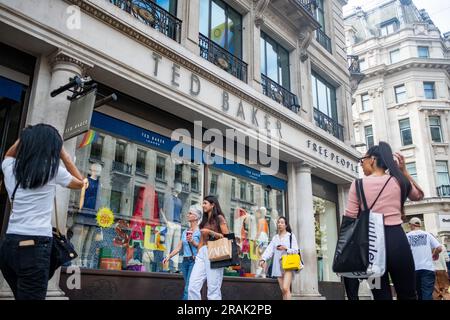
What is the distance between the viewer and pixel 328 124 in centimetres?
1452

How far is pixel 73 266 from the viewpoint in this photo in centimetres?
663

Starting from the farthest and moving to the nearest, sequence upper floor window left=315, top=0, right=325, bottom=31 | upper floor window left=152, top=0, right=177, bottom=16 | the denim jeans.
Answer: upper floor window left=315, top=0, right=325, bottom=31 → upper floor window left=152, top=0, right=177, bottom=16 → the denim jeans

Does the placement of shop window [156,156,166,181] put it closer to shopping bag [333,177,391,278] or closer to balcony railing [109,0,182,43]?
balcony railing [109,0,182,43]

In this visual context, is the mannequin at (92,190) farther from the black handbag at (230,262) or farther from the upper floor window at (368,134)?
the upper floor window at (368,134)

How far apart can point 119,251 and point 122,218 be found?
635 mm

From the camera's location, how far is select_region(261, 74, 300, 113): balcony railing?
1179 centimetres

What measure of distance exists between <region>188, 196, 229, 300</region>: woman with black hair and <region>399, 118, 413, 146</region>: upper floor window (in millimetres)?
30794

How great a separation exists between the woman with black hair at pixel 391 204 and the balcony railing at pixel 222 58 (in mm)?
7125

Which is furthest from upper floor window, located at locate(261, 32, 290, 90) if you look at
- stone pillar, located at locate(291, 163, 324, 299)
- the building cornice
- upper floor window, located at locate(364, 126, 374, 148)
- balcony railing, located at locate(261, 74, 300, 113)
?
upper floor window, located at locate(364, 126, 374, 148)

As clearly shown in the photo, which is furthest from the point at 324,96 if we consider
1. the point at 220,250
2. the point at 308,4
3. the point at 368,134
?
the point at 368,134

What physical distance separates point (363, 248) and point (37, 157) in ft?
7.97

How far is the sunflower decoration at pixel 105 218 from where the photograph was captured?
7.43m

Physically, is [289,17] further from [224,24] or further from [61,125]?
[61,125]

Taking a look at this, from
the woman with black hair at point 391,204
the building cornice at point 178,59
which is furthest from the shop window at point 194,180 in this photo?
the woman with black hair at point 391,204
